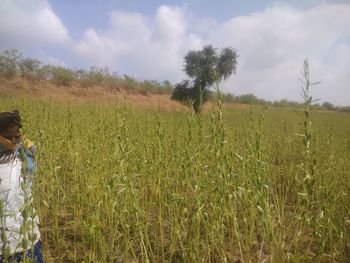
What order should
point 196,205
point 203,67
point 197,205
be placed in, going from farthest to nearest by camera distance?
point 203,67
point 196,205
point 197,205

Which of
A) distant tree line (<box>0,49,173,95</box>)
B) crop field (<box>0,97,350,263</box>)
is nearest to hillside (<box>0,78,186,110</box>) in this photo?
distant tree line (<box>0,49,173,95</box>)

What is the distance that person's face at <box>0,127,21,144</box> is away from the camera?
2381mm

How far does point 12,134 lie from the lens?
2.40m

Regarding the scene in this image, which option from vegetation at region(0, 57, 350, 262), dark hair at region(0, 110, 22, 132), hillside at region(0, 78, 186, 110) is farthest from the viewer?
hillside at region(0, 78, 186, 110)

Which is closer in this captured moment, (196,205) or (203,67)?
(196,205)

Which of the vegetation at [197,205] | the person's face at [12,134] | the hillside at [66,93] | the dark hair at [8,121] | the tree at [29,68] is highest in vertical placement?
the tree at [29,68]

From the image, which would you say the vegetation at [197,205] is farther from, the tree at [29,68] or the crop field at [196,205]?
the tree at [29,68]

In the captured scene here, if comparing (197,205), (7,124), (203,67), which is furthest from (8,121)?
(203,67)

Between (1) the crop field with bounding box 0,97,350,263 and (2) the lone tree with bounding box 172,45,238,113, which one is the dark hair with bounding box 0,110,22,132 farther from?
(2) the lone tree with bounding box 172,45,238,113

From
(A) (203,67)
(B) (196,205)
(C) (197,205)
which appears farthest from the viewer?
(A) (203,67)

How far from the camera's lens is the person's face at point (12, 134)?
2.38 meters

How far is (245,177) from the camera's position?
108 inches

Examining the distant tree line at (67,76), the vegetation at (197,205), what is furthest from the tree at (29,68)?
the vegetation at (197,205)

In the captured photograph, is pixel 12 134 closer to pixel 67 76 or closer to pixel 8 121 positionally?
pixel 8 121
